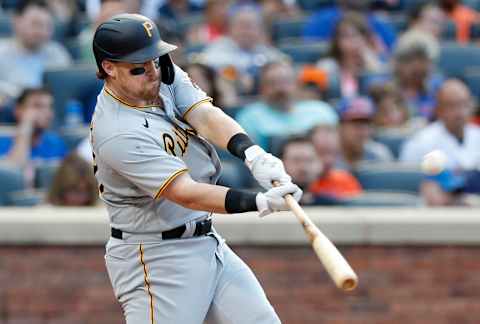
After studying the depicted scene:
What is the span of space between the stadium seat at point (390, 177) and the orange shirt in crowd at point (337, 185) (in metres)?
0.15

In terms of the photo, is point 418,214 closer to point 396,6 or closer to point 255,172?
point 255,172

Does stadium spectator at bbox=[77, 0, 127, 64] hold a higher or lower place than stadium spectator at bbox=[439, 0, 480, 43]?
higher

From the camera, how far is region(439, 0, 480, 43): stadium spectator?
10.9 metres

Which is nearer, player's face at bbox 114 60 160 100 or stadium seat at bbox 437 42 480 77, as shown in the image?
player's face at bbox 114 60 160 100

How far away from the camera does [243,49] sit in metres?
9.37

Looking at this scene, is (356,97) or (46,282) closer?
(46,282)

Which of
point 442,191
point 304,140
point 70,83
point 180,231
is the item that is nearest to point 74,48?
point 70,83

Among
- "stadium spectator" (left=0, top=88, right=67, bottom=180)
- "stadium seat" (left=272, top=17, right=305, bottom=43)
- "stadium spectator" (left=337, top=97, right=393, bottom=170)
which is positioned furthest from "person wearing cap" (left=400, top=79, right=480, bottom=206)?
"stadium spectator" (left=0, top=88, right=67, bottom=180)

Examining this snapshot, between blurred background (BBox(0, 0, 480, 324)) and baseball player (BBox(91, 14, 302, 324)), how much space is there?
2.06 m

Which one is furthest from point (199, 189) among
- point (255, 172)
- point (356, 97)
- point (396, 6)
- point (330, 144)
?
point (396, 6)

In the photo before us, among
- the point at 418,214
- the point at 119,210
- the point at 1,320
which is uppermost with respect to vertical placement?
the point at 119,210

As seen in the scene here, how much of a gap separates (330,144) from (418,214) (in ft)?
3.30

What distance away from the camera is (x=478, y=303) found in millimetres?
6797

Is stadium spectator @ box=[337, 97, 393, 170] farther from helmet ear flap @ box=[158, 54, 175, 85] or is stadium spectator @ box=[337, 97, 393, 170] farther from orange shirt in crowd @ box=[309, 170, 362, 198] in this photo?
helmet ear flap @ box=[158, 54, 175, 85]
